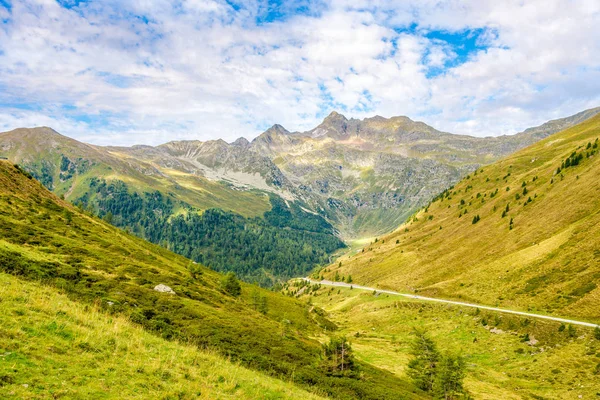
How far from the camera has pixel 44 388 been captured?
40.5ft

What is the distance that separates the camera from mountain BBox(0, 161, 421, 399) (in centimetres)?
1507

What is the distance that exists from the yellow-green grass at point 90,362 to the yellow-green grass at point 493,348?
45.2 metres

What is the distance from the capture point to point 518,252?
98.6 m

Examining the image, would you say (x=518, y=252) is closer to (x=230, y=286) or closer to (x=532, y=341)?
(x=532, y=341)

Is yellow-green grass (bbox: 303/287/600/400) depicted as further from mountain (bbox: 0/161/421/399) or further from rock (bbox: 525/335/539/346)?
mountain (bbox: 0/161/421/399)

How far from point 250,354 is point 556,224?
374ft

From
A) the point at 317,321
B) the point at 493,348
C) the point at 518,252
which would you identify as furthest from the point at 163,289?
the point at 518,252

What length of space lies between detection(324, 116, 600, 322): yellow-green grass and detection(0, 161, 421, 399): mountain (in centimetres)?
5613

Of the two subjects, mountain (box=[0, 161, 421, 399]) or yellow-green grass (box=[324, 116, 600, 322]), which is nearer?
mountain (box=[0, 161, 421, 399])

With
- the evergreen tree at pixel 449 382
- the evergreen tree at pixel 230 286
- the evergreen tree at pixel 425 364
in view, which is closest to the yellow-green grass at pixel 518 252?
the evergreen tree at pixel 425 364

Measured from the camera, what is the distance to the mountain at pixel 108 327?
15.1 meters

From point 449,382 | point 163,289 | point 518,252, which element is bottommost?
point 449,382

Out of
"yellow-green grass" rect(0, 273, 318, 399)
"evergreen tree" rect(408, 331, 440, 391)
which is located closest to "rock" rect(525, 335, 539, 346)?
"evergreen tree" rect(408, 331, 440, 391)

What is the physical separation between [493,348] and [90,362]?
74989 millimetres
